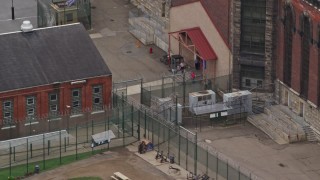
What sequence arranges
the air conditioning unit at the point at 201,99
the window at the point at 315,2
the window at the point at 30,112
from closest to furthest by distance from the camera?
the window at the point at 315,2 < the window at the point at 30,112 < the air conditioning unit at the point at 201,99

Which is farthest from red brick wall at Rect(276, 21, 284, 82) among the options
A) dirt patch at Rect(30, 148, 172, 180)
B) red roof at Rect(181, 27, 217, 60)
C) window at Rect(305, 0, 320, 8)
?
dirt patch at Rect(30, 148, 172, 180)

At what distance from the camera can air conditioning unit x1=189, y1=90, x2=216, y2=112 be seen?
440 ft

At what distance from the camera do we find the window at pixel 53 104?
13100cm

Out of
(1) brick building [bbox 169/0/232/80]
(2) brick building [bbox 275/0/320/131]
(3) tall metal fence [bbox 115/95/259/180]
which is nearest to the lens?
(3) tall metal fence [bbox 115/95/259/180]

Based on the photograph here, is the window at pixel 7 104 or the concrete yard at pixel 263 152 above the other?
the window at pixel 7 104

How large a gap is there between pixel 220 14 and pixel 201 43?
4854 millimetres

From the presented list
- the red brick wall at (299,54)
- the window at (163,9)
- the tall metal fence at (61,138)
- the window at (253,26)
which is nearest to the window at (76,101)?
the tall metal fence at (61,138)

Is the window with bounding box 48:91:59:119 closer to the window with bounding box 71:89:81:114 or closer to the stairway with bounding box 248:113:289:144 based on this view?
the window with bounding box 71:89:81:114

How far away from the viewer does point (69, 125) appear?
428ft

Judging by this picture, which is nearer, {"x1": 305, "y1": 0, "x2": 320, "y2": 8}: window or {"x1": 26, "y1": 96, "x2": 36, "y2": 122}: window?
{"x1": 305, "y1": 0, "x2": 320, "y2": 8}: window

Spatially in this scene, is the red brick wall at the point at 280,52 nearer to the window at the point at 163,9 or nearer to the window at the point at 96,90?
the window at the point at 96,90

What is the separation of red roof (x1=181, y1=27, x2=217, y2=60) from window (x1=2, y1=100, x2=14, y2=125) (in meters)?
24.6

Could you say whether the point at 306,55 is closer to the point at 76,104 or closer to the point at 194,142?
the point at 194,142

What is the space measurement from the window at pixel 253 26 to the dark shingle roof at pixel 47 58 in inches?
613
